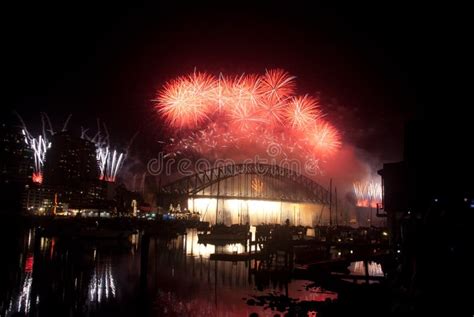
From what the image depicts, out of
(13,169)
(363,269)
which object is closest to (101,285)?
(363,269)

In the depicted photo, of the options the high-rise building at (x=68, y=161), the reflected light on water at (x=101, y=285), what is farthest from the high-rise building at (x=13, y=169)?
the reflected light on water at (x=101, y=285)

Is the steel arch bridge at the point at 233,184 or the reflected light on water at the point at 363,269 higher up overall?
the steel arch bridge at the point at 233,184

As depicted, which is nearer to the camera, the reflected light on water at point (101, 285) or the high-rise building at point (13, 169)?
the reflected light on water at point (101, 285)

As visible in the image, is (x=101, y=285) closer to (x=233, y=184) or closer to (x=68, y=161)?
(x=233, y=184)

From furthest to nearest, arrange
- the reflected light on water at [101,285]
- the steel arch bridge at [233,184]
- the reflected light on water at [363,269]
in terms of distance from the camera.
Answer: the steel arch bridge at [233,184]
the reflected light on water at [363,269]
the reflected light on water at [101,285]

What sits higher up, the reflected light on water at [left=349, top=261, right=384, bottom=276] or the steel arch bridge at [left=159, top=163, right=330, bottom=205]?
the steel arch bridge at [left=159, top=163, right=330, bottom=205]

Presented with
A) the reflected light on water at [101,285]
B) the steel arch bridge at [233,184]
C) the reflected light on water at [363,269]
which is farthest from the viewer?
the steel arch bridge at [233,184]

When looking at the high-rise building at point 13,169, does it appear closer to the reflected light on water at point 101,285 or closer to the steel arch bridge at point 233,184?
the steel arch bridge at point 233,184

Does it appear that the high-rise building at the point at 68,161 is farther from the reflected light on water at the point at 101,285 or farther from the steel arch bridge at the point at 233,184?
the reflected light on water at the point at 101,285

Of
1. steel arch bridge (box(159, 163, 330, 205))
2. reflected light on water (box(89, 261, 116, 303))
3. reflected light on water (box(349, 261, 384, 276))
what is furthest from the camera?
steel arch bridge (box(159, 163, 330, 205))

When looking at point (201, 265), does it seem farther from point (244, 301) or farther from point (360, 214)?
point (360, 214)

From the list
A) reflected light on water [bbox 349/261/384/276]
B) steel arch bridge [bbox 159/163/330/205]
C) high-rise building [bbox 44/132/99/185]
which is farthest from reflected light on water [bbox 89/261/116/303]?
high-rise building [bbox 44/132/99/185]

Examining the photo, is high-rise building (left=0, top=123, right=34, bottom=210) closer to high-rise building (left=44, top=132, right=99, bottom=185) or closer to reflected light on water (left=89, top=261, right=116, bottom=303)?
high-rise building (left=44, top=132, right=99, bottom=185)
